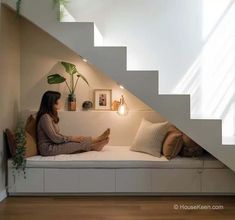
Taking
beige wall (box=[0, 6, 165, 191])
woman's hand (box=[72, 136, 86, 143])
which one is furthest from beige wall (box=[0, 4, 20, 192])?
woman's hand (box=[72, 136, 86, 143])

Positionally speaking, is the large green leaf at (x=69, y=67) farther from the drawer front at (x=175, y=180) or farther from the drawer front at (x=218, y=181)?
the drawer front at (x=218, y=181)

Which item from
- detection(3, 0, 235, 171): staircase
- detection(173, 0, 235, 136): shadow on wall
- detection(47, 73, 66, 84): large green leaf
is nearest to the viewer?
detection(3, 0, 235, 171): staircase

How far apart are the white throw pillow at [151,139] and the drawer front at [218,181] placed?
62 cm

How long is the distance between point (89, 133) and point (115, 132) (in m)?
0.36

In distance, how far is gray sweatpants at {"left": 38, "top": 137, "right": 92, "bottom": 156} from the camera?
4.36m

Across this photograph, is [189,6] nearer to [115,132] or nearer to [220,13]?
[220,13]

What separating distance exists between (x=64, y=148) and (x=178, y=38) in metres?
2.14

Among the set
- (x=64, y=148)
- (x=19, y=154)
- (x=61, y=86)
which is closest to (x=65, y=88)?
(x=61, y=86)

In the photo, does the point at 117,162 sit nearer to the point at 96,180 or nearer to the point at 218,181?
the point at 96,180

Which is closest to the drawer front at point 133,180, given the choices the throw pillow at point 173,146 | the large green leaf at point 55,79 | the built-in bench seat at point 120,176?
the built-in bench seat at point 120,176

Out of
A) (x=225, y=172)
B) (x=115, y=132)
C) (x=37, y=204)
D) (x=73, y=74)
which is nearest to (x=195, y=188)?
(x=225, y=172)

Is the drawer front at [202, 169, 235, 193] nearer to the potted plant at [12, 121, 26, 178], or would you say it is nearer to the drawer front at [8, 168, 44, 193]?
the drawer front at [8, 168, 44, 193]

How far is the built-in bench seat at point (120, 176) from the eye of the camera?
4184 mm

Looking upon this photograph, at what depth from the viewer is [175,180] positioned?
422 centimetres
